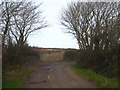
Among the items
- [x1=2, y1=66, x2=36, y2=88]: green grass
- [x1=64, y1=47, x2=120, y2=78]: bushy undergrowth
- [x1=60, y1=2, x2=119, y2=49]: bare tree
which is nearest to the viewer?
[x1=2, y1=66, x2=36, y2=88]: green grass

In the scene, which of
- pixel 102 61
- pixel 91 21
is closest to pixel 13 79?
pixel 102 61

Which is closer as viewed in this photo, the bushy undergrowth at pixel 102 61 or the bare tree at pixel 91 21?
the bushy undergrowth at pixel 102 61

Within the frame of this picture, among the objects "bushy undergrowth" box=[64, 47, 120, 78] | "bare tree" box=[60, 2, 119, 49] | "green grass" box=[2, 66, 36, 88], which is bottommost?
"green grass" box=[2, 66, 36, 88]

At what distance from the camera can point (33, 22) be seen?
42.3m

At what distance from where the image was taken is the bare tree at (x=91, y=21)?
3035 cm

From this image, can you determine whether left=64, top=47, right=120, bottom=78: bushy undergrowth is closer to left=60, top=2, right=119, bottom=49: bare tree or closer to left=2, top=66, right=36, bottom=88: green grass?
left=60, top=2, right=119, bottom=49: bare tree

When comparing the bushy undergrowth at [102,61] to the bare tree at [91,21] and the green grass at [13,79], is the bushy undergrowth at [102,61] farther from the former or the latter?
the green grass at [13,79]

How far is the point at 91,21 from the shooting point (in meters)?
38.9


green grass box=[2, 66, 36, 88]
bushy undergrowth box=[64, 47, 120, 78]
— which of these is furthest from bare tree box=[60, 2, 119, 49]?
green grass box=[2, 66, 36, 88]

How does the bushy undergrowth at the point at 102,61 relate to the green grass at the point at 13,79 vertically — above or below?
above

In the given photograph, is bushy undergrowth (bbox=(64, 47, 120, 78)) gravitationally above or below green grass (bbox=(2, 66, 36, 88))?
above

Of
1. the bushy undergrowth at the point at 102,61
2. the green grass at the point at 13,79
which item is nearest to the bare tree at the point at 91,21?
the bushy undergrowth at the point at 102,61

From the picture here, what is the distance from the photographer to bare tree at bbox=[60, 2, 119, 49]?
99.6ft

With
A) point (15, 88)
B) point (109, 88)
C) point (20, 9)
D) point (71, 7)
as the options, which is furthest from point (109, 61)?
point (71, 7)
